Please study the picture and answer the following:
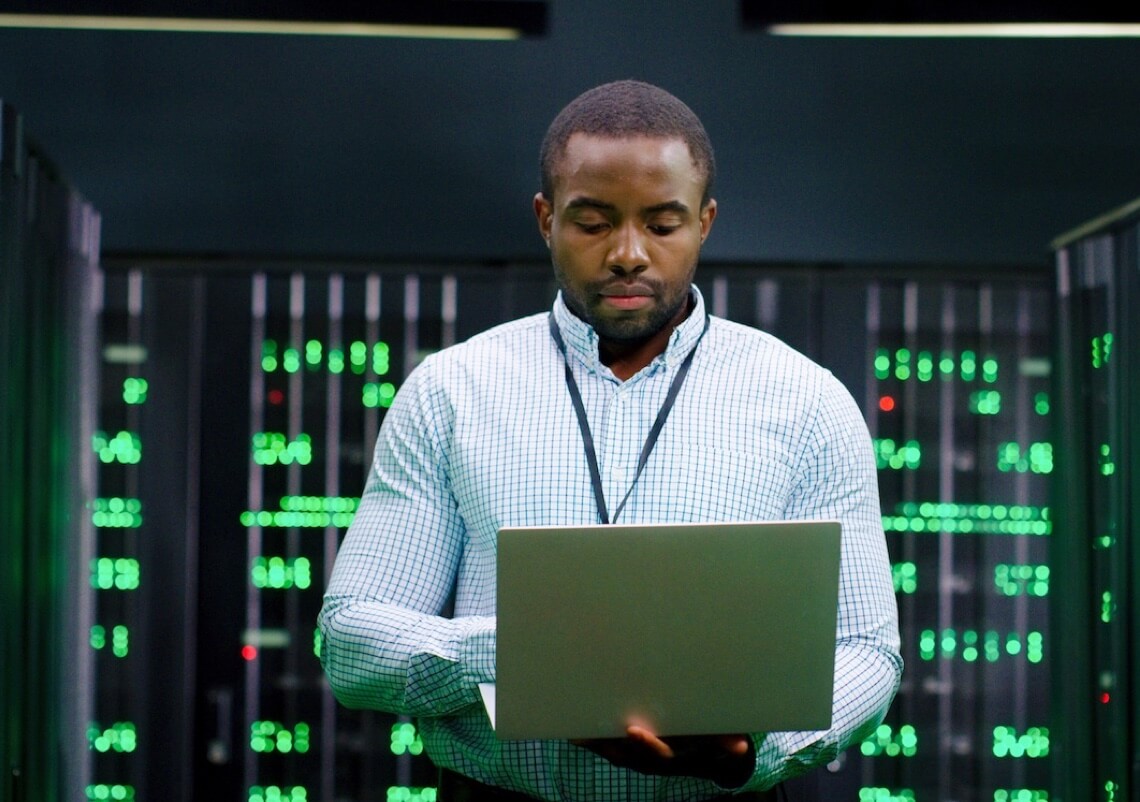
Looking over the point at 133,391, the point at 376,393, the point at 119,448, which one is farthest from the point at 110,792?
the point at 376,393

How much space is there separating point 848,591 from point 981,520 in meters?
1.82

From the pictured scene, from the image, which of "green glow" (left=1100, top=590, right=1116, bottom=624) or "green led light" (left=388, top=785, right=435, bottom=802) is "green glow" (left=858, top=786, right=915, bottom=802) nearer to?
"green glow" (left=1100, top=590, right=1116, bottom=624)

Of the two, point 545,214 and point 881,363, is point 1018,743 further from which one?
point 545,214

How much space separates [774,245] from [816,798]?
167cm

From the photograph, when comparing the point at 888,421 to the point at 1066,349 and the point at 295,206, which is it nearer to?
the point at 1066,349

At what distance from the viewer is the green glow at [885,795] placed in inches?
121

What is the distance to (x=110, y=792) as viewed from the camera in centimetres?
304

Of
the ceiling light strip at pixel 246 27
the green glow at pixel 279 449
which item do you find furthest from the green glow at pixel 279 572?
the ceiling light strip at pixel 246 27

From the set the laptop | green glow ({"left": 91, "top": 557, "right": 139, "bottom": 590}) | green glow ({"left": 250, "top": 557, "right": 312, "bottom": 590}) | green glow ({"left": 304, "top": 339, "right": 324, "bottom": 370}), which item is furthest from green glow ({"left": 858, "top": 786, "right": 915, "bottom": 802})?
the laptop

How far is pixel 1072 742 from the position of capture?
2703 mm

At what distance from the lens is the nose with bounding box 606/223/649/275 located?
1.38m

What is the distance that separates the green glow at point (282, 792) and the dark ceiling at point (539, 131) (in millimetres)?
1235

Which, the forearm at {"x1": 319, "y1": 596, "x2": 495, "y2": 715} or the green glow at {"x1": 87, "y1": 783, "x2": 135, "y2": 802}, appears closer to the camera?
A: the forearm at {"x1": 319, "y1": 596, "x2": 495, "y2": 715}

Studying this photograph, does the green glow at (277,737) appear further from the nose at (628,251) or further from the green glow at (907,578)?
the nose at (628,251)
